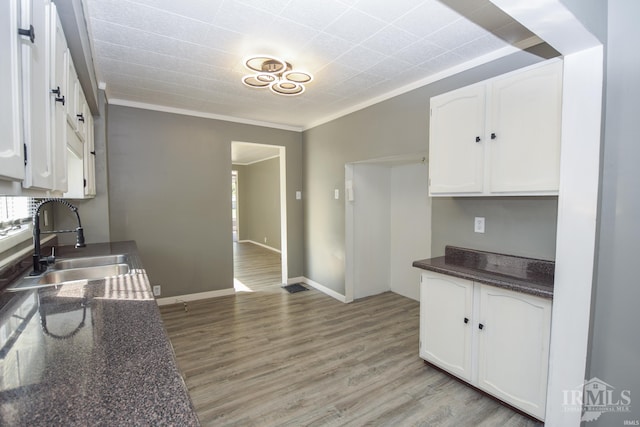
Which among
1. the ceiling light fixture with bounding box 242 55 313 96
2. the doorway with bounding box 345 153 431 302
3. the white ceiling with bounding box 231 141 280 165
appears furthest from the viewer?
the white ceiling with bounding box 231 141 280 165

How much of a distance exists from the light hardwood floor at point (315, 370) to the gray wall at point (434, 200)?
933 mm

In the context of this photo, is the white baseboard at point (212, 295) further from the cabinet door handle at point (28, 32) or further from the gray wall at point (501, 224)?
the cabinet door handle at point (28, 32)

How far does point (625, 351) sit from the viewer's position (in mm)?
1419

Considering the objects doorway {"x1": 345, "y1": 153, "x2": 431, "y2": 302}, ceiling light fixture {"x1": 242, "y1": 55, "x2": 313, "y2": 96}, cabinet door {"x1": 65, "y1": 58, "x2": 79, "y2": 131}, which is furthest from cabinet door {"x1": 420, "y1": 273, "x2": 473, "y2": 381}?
cabinet door {"x1": 65, "y1": 58, "x2": 79, "y2": 131}

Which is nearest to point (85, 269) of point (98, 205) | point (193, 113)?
point (98, 205)

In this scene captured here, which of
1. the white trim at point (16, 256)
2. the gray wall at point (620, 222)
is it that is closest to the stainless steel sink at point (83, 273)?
the white trim at point (16, 256)

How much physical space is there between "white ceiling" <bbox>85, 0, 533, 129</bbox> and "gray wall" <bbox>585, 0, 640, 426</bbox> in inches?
26.9

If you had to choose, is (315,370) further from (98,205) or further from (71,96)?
(98,205)

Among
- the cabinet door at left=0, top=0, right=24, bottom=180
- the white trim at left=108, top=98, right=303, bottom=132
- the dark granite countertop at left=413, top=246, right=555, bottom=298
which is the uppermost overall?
the white trim at left=108, top=98, right=303, bottom=132

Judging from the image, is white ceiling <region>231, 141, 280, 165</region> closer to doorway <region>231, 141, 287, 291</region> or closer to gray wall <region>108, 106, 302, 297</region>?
doorway <region>231, 141, 287, 291</region>

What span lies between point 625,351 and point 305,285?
12.0ft

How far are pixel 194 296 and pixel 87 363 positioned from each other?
10.6 ft

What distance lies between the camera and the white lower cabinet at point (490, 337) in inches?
67.3

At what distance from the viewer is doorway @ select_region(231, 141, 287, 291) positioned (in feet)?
16.1
